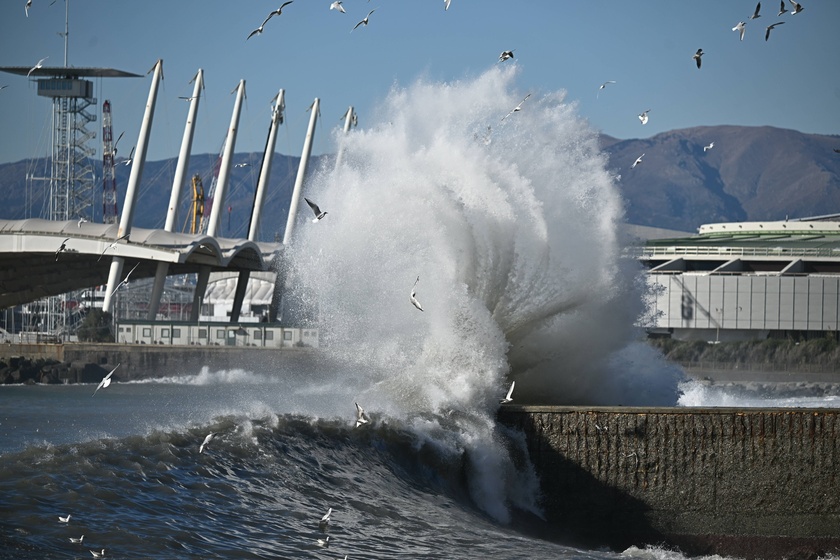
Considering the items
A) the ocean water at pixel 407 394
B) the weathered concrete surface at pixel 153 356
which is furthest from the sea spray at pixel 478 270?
the weathered concrete surface at pixel 153 356

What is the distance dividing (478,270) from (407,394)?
401cm

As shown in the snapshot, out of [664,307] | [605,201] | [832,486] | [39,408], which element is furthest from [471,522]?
[664,307]

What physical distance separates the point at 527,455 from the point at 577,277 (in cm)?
878

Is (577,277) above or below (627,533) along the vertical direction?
above

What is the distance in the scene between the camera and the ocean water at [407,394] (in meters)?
12.3

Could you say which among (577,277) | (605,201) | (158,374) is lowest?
(158,374)

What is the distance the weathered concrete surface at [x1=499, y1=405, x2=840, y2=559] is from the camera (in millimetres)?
16859

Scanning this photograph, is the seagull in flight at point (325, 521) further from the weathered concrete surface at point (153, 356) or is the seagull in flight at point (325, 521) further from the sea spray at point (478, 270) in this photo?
the weathered concrete surface at point (153, 356)

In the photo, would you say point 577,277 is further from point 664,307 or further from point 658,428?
point 664,307

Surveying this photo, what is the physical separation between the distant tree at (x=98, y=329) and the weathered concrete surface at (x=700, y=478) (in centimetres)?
6336

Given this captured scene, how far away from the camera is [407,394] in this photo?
19328 mm

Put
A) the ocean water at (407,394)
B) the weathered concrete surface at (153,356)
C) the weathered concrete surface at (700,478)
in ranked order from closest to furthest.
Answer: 1. the ocean water at (407,394)
2. the weathered concrete surface at (700,478)
3. the weathered concrete surface at (153,356)

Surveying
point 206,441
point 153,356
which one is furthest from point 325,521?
point 153,356

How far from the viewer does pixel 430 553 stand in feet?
41.8
